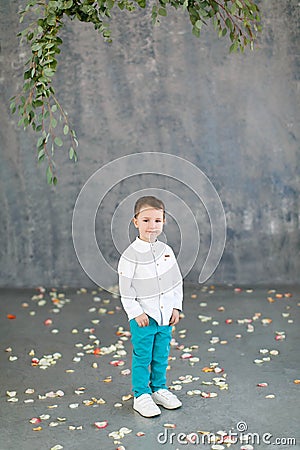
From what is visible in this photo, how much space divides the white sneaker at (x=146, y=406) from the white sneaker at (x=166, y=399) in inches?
2.5

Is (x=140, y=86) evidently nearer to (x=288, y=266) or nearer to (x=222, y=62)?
(x=222, y=62)

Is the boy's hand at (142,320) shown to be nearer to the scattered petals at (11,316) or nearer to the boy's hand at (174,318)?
the boy's hand at (174,318)

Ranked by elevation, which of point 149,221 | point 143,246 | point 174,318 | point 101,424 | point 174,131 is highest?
point 174,131

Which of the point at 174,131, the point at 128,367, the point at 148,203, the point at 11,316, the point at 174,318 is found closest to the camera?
the point at 148,203

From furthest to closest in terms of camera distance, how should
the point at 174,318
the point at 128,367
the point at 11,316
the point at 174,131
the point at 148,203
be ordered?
1. the point at 174,131
2. the point at 11,316
3. the point at 128,367
4. the point at 174,318
5. the point at 148,203

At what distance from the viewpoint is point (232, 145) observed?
209 inches

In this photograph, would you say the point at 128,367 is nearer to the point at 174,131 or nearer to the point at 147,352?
the point at 147,352

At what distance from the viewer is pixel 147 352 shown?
3.26 meters

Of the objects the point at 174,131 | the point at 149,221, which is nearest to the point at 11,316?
the point at 174,131

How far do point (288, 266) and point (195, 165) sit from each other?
0.96 meters

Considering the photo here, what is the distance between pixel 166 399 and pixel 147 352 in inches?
9.4

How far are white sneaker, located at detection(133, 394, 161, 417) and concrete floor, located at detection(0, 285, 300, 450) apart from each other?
0.03 meters

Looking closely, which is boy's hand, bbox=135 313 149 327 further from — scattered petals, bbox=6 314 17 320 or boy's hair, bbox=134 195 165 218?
scattered petals, bbox=6 314 17 320

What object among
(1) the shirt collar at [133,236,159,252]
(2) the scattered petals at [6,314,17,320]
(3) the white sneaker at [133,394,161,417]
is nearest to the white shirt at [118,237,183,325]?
(1) the shirt collar at [133,236,159,252]
